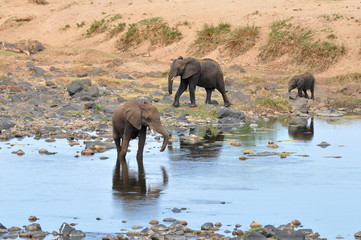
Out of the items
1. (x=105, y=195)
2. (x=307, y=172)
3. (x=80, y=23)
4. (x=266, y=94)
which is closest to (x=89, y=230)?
(x=105, y=195)

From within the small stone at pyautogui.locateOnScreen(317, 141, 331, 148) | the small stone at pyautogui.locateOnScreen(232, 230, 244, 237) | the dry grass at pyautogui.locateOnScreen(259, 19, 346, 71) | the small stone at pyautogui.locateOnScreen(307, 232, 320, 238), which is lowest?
the small stone at pyautogui.locateOnScreen(307, 232, 320, 238)

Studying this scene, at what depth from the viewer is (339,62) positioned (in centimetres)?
3534

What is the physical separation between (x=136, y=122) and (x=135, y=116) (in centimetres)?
12

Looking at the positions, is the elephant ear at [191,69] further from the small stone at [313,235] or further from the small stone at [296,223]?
the small stone at [313,235]

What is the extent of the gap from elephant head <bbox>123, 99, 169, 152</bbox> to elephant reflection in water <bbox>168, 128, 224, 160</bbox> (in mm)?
1397

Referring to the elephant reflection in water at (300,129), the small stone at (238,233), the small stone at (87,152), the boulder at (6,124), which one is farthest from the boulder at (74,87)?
the small stone at (238,233)

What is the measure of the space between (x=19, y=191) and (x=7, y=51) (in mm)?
27605

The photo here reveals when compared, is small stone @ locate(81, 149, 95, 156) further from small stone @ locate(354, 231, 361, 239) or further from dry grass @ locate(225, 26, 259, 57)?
dry grass @ locate(225, 26, 259, 57)

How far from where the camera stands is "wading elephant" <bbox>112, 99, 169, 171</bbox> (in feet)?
48.4

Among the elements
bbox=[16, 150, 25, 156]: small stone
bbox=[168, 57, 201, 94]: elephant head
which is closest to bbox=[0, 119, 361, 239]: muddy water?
bbox=[16, 150, 25, 156]: small stone

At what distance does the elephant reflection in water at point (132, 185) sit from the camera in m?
12.5

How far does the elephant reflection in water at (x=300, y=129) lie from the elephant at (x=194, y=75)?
250 centimetres

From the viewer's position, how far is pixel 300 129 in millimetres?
21594

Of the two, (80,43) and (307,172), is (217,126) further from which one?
(80,43)
